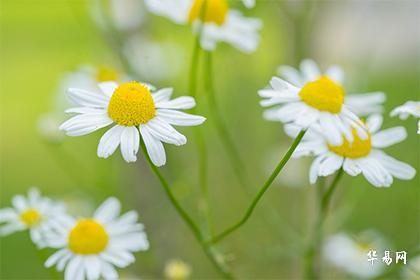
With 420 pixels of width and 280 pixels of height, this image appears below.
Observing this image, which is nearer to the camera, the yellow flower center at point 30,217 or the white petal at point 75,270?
the white petal at point 75,270

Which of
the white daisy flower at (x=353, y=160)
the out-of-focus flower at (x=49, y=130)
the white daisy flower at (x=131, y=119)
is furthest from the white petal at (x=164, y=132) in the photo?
the out-of-focus flower at (x=49, y=130)

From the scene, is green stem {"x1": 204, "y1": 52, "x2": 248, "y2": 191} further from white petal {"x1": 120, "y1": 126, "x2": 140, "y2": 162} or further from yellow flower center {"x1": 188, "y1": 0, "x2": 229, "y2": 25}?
white petal {"x1": 120, "y1": 126, "x2": 140, "y2": 162}

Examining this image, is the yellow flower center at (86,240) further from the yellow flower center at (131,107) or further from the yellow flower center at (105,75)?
the yellow flower center at (105,75)

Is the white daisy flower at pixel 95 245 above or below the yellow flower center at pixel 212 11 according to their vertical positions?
below

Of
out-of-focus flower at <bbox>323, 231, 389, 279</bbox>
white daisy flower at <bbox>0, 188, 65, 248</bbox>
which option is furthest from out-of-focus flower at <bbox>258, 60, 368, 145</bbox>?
out-of-focus flower at <bbox>323, 231, 389, 279</bbox>

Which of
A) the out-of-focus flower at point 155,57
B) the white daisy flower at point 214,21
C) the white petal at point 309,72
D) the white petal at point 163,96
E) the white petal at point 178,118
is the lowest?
the white petal at point 178,118

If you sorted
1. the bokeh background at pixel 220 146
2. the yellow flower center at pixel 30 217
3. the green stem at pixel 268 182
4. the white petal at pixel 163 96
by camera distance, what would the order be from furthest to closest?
the bokeh background at pixel 220 146, the yellow flower center at pixel 30 217, the white petal at pixel 163 96, the green stem at pixel 268 182

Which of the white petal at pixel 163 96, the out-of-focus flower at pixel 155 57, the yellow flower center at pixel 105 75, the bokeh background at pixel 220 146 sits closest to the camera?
the white petal at pixel 163 96
